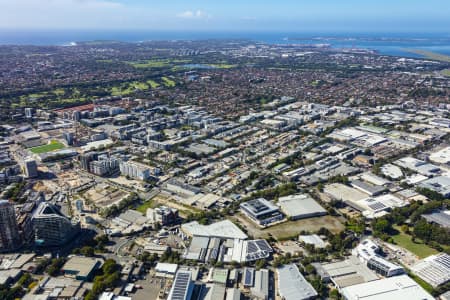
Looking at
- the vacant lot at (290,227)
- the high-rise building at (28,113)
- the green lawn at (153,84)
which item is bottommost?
the vacant lot at (290,227)

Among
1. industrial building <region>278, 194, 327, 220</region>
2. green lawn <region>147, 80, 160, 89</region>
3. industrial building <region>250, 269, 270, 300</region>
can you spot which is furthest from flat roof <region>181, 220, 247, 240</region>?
green lawn <region>147, 80, 160, 89</region>

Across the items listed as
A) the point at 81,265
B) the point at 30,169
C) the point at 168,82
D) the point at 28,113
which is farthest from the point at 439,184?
the point at 168,82

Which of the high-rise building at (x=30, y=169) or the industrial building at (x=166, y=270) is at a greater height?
the high-rise building at (x=30, y=169)

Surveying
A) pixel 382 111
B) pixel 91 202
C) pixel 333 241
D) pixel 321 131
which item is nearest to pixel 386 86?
pixel 382 111

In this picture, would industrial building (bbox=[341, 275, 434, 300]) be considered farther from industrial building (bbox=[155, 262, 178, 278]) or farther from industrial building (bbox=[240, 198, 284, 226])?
industrial building (bbox=[155, 262, 178, 278])

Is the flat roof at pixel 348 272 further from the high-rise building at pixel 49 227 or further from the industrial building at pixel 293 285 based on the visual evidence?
the high-rise building at pixel 49 227

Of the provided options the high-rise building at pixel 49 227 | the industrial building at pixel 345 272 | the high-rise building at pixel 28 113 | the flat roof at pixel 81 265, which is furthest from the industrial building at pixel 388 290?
the high-rise building at pixel 28 113

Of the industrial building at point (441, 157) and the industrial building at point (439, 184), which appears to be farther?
the industrial building at point (441, 157)

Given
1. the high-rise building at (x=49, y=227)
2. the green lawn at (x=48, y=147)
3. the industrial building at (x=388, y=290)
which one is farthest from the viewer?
the green lawn at (x=48, y=147)
